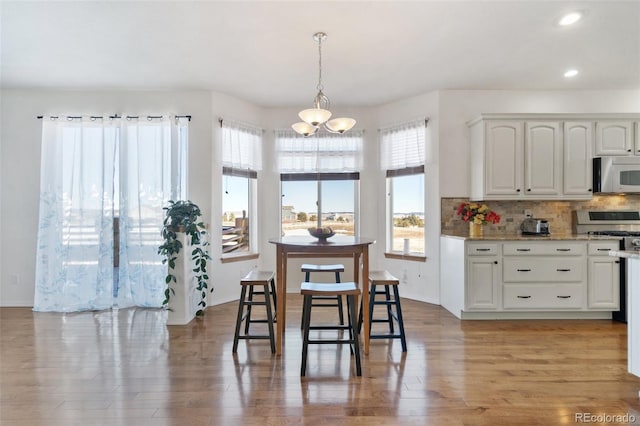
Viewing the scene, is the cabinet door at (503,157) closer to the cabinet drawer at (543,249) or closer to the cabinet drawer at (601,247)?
the cabinet drawer at (543,249)

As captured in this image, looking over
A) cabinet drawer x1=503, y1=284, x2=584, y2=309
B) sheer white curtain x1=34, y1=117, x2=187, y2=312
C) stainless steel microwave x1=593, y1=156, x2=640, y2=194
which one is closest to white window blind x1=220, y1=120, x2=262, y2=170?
sheer white curtain x1=34, y1=117, x2=187, y2=312

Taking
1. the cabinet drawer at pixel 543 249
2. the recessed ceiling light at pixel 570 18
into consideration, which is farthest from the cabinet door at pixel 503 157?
the recessed ceiling light at pixel 570 18

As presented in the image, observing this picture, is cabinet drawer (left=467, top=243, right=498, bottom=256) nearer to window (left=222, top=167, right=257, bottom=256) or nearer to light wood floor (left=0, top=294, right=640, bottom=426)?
light wood floor (left=0, top=294, right=640, bottom=426)

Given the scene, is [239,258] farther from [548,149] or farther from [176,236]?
[548,149]

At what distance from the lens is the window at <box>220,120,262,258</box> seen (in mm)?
4477

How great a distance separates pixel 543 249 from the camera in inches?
143

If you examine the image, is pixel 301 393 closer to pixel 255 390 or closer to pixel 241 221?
pixel 255 390

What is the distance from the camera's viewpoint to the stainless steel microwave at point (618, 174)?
3.85 metres

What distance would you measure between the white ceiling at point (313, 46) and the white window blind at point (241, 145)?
46 cm

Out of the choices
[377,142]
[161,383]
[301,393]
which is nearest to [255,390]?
[301,393]

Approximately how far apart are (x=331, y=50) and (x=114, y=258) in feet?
11.4

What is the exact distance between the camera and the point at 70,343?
9.97ft

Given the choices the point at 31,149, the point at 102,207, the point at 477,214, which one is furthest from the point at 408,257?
the point at 31,149

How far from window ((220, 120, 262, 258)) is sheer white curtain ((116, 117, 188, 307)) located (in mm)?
642
